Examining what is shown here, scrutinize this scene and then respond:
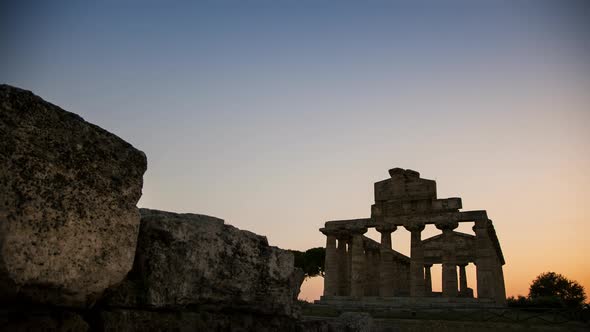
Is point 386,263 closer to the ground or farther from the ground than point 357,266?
farther from the ground

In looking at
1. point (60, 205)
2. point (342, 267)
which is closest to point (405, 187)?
point (342, 267)

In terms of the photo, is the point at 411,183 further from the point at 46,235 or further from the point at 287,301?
the point at 46,235

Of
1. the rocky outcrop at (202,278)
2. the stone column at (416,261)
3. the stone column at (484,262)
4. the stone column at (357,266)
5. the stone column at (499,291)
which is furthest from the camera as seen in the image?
the stone column at (357,266)

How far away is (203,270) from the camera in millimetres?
3711

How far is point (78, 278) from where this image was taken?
2807 millimetres

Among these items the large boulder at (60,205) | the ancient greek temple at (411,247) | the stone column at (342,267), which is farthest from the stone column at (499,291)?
the large boulder at (60,205)

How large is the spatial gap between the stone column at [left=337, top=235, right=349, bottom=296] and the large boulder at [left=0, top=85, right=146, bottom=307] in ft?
108

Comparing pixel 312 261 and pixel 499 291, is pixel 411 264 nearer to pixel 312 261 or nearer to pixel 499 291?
pixel 499 291

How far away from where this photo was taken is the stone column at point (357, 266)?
106ft

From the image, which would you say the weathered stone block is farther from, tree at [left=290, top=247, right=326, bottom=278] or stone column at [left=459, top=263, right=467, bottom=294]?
tree at [left=290, top=247, right=326, bottom=278]

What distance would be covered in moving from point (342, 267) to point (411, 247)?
5853mm

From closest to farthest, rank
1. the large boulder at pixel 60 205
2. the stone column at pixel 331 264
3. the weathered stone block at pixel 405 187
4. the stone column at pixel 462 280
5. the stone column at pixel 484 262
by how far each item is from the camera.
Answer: the large boulder at pixel 60 205, the stone column at pixel 484 262, the weathered stone block at pixel 405 187, the stone column at pixel 331 264, the stone column at pixel 462 280

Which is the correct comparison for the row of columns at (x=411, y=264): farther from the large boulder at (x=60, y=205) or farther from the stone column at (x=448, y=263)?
the large boulder at (x=60, y=205)

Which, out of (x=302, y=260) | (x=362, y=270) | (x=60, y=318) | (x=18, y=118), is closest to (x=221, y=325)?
(x=60, y=318)
